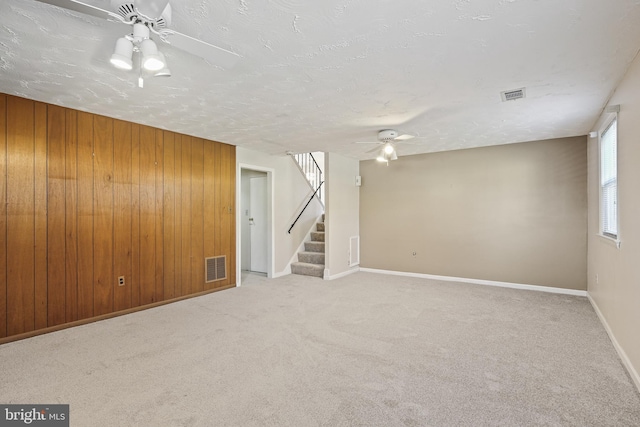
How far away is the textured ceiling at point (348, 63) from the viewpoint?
1826 millimetres

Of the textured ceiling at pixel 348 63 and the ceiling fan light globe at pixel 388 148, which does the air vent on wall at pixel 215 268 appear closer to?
the textured ceiling at pixel 348 63

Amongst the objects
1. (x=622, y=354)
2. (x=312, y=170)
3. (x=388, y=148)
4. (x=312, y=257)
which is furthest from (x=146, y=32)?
(x=312, y=170)

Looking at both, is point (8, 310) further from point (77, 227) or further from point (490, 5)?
point (490, 5)

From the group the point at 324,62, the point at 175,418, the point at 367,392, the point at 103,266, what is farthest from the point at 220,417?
the point at 103,266

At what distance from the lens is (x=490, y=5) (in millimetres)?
1755

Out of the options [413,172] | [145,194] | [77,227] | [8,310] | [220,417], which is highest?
[413,172]

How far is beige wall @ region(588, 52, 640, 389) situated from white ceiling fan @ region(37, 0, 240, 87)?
306cm

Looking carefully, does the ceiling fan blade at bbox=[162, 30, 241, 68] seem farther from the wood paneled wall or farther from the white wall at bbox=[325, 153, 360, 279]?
the white wall at bbox=[325, 153, 360, 279]

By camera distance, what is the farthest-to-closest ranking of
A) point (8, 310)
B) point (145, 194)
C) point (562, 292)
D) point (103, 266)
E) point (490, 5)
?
point (562, 292)
point (145, 194)
point (103, 266)
point (8, 310)
point (490, 5)

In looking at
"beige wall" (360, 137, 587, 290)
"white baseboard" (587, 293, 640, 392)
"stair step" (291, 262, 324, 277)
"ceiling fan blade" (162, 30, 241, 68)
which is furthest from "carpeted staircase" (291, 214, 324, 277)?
"ceiling fan blade" (162, 30, 241, 68)

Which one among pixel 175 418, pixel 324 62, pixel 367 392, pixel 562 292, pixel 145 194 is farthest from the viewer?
pixel 562 292

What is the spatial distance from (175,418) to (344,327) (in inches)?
75.2

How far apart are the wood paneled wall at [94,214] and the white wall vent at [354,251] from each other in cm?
272

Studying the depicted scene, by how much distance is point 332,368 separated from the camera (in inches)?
101
